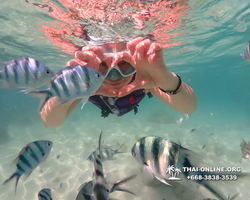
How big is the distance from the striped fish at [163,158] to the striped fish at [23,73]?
6.10 ft

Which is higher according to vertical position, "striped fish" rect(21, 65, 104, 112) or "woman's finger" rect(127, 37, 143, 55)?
"woman's finger" rect(127, 37, 143, 55)

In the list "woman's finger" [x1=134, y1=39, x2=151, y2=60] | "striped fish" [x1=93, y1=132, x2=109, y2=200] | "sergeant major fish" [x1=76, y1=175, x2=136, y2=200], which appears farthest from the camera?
"woman's finger" [x1=134, y1=39, x2=151, y2=60]

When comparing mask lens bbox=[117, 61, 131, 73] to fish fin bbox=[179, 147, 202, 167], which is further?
mask lens bbox=[117, 61, 131, 73]

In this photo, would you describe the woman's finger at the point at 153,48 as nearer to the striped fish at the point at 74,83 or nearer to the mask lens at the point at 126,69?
the striped fish at the point at 74,83

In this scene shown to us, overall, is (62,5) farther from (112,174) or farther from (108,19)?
(112,174)

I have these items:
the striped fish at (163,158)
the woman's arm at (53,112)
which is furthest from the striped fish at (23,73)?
the striped fish at (163,158)

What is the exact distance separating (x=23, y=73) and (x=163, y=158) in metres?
2.40

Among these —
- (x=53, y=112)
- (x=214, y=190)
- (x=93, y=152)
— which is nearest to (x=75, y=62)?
(x=93, y=152)

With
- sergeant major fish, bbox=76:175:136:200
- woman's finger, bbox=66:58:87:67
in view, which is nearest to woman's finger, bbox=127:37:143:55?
woman's finger, bbox=66:58:87:67

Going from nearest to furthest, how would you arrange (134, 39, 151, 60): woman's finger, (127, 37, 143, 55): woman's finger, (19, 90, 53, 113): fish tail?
(19, 90, 53, 113): fish tail < (134, 39, 151, 60): woman's finger < (127, 37, 143, 55): woman's finger

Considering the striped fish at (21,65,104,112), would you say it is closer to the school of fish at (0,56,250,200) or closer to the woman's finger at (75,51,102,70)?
the school of fish at (0,56,250,200)

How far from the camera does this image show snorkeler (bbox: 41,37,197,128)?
2555 millimetres

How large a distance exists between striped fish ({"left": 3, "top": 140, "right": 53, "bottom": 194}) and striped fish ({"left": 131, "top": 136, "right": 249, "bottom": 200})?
169 centimetres

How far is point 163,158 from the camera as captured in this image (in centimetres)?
234
